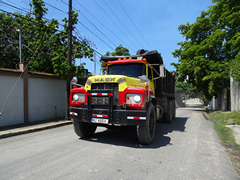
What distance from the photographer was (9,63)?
15.5 m

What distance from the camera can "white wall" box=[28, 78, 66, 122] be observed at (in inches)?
395

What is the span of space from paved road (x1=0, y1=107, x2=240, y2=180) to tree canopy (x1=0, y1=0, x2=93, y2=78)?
6566mm

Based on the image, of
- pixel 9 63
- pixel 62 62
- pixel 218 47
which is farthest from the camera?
pixel 218 47

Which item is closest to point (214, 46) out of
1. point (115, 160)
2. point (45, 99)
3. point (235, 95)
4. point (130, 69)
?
point (235, 95)

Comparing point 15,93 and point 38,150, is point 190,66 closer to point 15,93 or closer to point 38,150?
point 15,93

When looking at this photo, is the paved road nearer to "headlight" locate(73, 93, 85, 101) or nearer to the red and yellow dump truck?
the red and yellow dump truck

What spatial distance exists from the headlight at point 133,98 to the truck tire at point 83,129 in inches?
77.7

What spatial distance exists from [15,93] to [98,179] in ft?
25.2

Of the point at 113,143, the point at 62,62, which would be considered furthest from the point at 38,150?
the point at 62,62

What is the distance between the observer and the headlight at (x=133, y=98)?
491 cm

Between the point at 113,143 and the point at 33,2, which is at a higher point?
the point at 33,2

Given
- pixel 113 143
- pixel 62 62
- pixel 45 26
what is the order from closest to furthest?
pixel 113 143, pixel 62 62, pixel 45 26

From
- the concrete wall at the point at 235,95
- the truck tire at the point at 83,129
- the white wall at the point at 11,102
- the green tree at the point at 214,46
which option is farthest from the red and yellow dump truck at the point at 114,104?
the green tree at the point at 214,46

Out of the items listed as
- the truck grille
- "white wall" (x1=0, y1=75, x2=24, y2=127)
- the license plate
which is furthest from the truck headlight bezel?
"white wall" (x1=0, y1=75, x2=24, y2=127)
